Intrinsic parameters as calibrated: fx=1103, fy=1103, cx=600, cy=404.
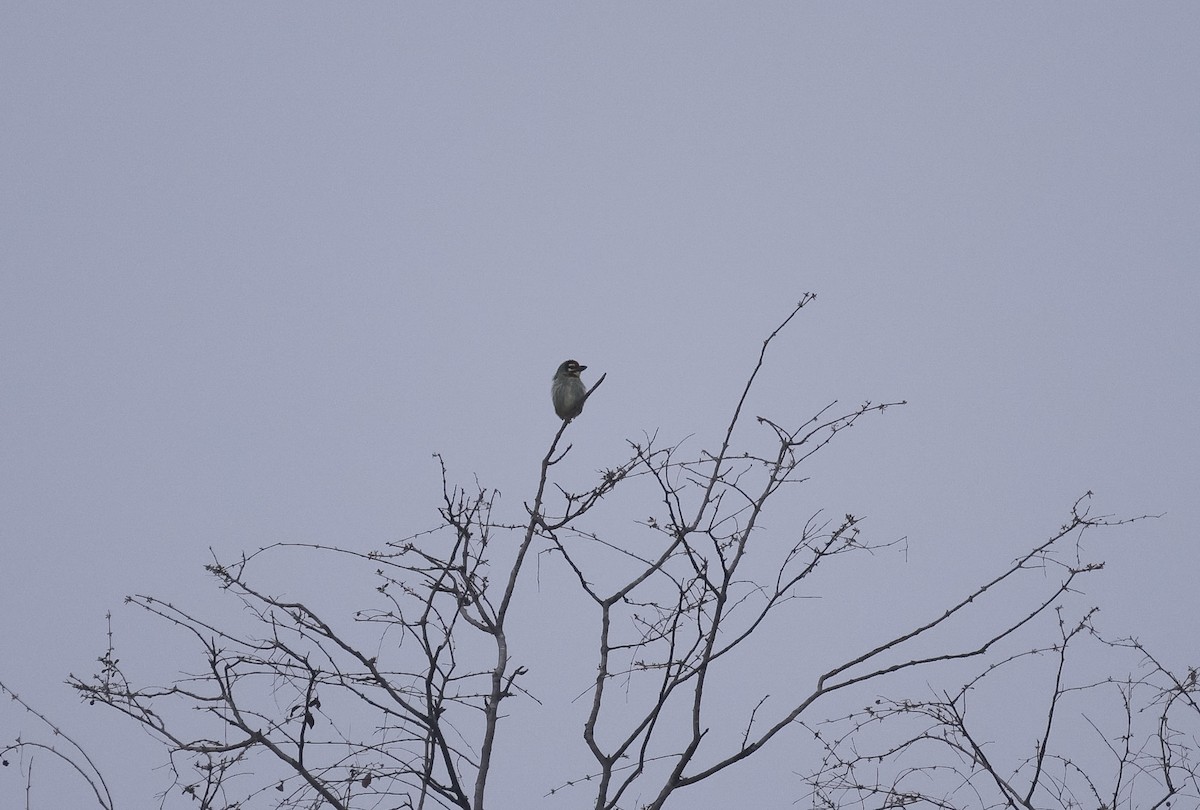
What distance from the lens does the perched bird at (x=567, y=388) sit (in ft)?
45.6

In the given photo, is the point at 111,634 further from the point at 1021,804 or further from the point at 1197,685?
the point at 1197,685

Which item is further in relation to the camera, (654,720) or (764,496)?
(764,496)

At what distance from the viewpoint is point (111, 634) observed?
17.1ft

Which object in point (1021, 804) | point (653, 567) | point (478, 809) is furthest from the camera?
point (653, 567)

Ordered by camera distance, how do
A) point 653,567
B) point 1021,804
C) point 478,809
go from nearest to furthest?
point 478,809 < point 1021,804 < point 653,567

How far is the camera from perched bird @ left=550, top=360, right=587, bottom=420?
1391 cm

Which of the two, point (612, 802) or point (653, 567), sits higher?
point (653, 567)

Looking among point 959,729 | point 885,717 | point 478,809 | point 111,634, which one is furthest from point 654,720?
point 111,634

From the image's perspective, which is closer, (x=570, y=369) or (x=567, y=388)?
(x=570, y=369)

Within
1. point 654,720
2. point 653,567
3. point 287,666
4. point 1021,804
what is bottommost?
point 1021,804

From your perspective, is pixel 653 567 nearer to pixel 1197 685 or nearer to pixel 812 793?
pixel 812 793

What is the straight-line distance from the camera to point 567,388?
45.9ft

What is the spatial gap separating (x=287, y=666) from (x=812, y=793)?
2.43 meters

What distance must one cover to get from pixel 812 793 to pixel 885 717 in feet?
1.71
